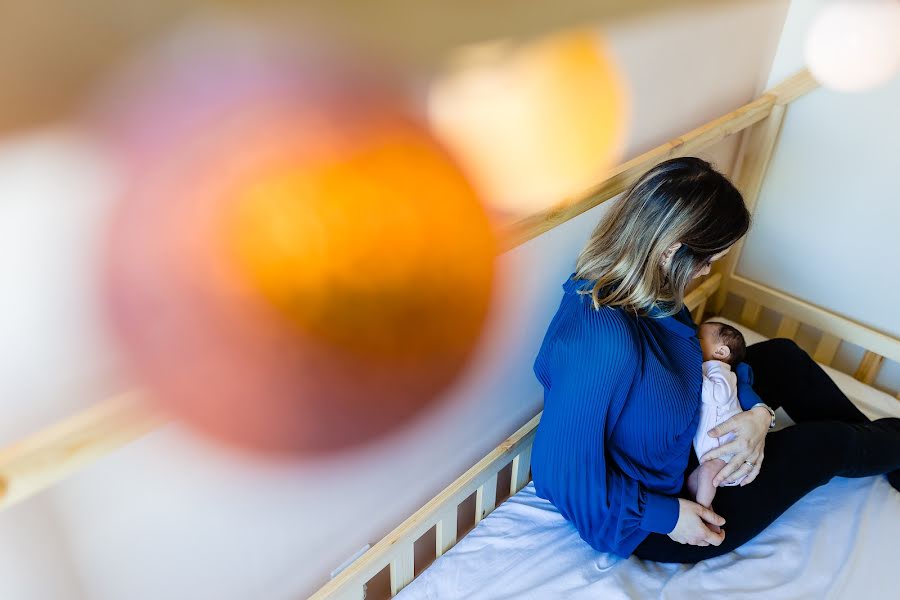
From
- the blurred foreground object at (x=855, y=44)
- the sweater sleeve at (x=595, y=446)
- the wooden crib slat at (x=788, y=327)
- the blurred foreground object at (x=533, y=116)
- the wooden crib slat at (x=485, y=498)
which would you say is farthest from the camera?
the wooden crib slat at (x=788, y=327)

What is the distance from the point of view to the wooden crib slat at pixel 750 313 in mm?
1892

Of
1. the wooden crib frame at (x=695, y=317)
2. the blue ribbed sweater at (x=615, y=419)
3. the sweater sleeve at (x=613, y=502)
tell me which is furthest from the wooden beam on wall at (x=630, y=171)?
the sweater sleeve at (x=613, y=502)

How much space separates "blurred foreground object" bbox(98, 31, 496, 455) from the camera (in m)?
0.64

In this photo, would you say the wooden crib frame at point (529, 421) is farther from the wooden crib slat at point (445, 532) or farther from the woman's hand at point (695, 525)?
the woman's hand at point (695, 525)

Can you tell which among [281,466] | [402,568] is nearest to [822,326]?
[402,568]

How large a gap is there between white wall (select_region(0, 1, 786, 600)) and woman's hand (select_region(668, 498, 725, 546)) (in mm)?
376

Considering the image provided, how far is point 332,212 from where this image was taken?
2.57ft

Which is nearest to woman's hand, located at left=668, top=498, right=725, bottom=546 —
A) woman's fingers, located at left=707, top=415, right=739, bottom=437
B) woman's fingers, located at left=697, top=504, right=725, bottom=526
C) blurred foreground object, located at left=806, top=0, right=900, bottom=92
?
woman's fingers, located at left=697, top=504, right=725, bottom=526

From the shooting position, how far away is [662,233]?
1.04m

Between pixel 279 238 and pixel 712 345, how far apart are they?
3.03ft

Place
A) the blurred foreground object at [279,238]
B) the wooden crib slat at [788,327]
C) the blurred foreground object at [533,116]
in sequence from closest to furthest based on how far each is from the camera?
1. the blurred foreground object at [279,238]
2. the blurred foreground object at [533,116]
3. the wooden crib slat at [788,327]

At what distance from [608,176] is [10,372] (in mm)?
957

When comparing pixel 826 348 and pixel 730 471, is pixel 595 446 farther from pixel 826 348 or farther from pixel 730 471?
pixel 826 348

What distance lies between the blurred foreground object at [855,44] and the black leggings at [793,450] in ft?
2.11
